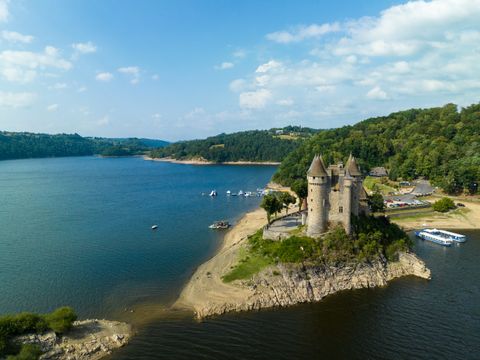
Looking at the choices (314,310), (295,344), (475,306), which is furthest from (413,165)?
(295,344)

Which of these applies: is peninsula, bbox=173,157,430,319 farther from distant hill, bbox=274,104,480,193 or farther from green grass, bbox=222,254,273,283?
distant hill, bbox=274,104,480,193

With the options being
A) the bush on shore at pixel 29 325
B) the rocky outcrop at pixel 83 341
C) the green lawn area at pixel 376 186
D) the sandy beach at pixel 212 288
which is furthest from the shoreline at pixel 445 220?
the bush on shore at pixel 29 325

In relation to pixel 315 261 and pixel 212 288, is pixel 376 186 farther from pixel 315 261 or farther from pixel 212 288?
pixel 212 288

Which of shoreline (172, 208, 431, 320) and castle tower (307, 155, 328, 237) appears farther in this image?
castle tower (307, 155, 328, 237)

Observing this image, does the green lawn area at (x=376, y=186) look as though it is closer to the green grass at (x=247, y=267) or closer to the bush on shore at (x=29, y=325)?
the green grass at (x=247, y=267)

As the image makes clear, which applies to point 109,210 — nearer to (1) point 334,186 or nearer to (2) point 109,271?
(2) point 109,271

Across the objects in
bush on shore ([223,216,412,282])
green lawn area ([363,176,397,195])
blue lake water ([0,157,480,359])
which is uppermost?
green lawn area ([363,176,397,195])

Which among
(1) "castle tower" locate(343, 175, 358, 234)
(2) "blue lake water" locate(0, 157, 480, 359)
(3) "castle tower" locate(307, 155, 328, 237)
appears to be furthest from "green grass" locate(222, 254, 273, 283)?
(1) "castle tower" locate(343, 175, 358, 234)
